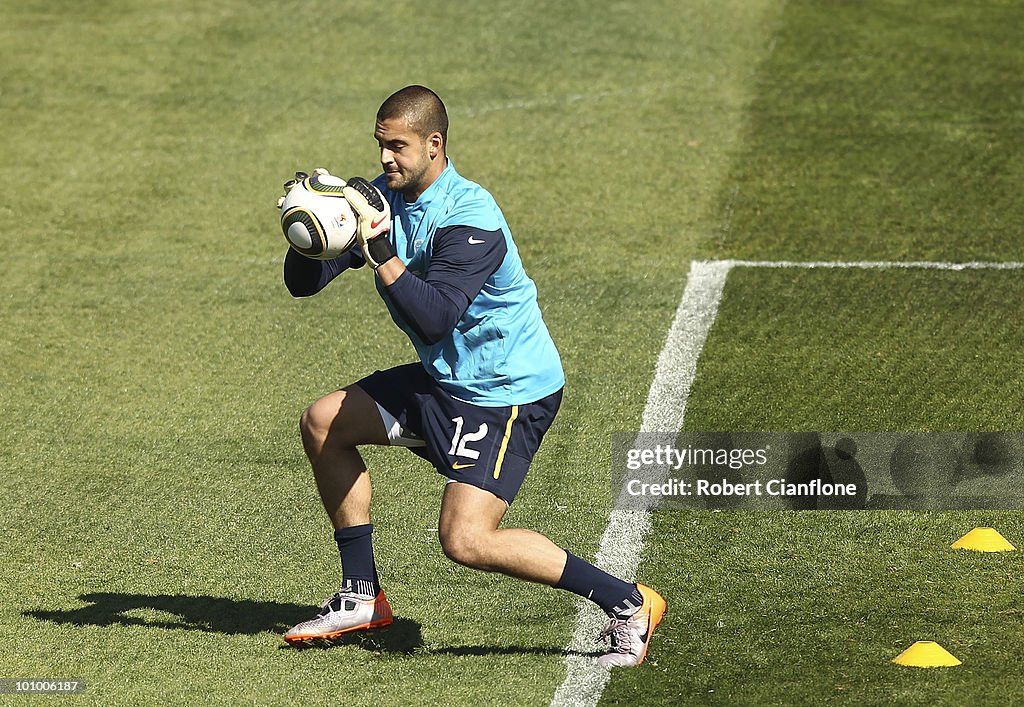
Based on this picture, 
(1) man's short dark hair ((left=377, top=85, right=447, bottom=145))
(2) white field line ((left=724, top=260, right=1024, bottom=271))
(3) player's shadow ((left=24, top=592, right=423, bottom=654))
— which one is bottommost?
(3) player's shadow ((left=24, top=592, right=423, bottom=654))

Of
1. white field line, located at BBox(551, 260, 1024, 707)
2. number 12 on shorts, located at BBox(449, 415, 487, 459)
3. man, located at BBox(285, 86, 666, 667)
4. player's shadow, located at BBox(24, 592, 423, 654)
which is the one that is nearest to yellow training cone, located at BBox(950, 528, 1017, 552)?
white field line, located at BBox(551, 260, 1024, 707)

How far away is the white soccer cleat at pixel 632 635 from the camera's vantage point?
5383mm

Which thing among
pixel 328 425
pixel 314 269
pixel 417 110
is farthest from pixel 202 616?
pixel 417 110

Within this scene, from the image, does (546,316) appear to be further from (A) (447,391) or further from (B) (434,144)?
(B) (434,144)

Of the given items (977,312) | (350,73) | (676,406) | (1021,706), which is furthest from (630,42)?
(1021,706)

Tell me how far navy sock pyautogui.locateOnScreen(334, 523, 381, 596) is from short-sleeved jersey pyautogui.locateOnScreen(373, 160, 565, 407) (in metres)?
0.73

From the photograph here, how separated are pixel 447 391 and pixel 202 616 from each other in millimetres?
1475

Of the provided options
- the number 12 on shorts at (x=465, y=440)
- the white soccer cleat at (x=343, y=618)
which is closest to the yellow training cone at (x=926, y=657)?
the number 12 on shorts at (x=465, y=440)

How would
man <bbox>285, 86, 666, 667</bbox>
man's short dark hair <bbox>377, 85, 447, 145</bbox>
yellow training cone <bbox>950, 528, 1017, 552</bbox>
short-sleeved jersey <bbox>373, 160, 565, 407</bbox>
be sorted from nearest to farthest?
man <bbox>285, 86, 666, 667</bbox>, man's short dark hair <bbox>377, 85, 447, 145</bbox>, short-sleeved jersey <bbox>373, 160, 565, 407</bbox>, yellow training cone <bbox>950, 528, 1017, 552</bbox>

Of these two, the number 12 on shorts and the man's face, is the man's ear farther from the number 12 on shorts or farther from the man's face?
the number 12 on shorts

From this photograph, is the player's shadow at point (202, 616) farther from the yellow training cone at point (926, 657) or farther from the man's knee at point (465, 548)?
the yellow training cone at point (926, 657)

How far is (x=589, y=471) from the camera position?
23.9 feet

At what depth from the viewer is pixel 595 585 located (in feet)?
17.6

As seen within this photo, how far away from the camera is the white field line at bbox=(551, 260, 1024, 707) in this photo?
5395mm
